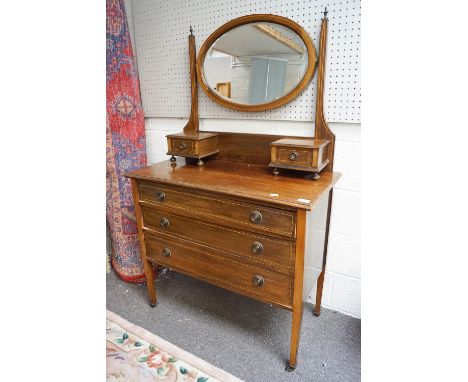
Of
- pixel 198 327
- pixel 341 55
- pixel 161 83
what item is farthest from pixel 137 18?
pixel 198 327

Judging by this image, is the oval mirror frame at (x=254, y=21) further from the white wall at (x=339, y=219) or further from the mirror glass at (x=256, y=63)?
the white wall at (x=339, y=219)

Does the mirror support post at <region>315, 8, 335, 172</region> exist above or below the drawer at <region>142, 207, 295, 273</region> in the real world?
above

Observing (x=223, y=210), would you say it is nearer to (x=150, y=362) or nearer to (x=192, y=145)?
(x=192, y=145)

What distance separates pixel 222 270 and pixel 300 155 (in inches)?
28.5

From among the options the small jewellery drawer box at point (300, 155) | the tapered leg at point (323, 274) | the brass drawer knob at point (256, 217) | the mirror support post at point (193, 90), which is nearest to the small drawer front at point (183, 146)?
the mirror support post at point (193, 90)

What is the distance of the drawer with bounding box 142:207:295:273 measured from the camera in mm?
1322

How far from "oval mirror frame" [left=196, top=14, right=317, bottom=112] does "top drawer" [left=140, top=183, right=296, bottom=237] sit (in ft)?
2.10

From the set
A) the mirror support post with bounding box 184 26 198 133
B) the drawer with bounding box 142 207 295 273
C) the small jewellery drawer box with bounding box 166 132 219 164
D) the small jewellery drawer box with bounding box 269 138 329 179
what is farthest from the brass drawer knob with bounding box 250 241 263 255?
the mirror support post with bounding box 184 26 198 133

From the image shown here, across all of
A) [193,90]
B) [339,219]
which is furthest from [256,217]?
[193,90]

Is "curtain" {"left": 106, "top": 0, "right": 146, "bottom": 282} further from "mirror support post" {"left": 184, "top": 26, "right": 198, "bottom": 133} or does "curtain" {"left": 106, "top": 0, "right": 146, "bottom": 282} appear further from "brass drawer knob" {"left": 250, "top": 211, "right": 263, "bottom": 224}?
"brass drawer knob" {"left": 250, "top": 211, "right": 263, "bottom": 224}

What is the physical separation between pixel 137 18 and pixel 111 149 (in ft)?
3.08

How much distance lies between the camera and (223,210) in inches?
55.4

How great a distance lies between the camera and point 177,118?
2102 millimetres
